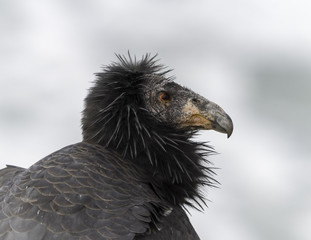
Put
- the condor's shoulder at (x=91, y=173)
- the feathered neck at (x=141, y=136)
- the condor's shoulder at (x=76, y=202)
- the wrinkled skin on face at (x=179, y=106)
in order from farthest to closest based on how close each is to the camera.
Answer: the wrinkled skin on face at (x=179, y=106) < the feathered neck at (x=141, y=136) < the condor's shoulder at (x=91, y=173) < the condor's shoulder at (x=76, y=202)

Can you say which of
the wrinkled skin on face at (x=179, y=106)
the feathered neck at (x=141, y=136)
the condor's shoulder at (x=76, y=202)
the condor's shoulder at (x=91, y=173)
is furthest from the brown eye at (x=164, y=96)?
the condor's shoulder at (x=76, y=202)

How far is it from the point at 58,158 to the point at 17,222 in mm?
1074

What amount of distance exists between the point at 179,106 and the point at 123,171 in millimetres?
1222

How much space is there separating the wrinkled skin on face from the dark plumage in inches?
0.4

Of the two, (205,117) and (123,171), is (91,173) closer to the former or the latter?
(123,171)

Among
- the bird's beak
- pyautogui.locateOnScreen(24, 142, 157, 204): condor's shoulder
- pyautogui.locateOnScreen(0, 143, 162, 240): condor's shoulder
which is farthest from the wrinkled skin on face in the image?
pyautogui.locateOnScreen(0, 143, 162, 240): condor's shoulder

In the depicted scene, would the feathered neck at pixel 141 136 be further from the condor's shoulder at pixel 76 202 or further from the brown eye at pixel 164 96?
the condor's shoulder at pixel 76 202

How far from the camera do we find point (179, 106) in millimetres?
8141

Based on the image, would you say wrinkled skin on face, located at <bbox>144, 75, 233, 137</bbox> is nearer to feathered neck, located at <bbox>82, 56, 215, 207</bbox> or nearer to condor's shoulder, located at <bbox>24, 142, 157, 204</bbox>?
feathered neck, located at <bbox>82, 56, 215, 207</bbox>

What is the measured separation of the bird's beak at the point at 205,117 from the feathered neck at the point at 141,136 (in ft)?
0.56

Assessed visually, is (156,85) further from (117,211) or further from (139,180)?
(117,211)

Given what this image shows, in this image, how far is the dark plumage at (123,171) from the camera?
6.26m

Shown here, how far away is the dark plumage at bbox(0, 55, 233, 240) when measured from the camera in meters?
6.26

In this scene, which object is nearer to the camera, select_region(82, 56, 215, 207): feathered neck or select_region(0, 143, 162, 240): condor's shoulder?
select_region(0, 143, 162, 240): condor's shoulder
